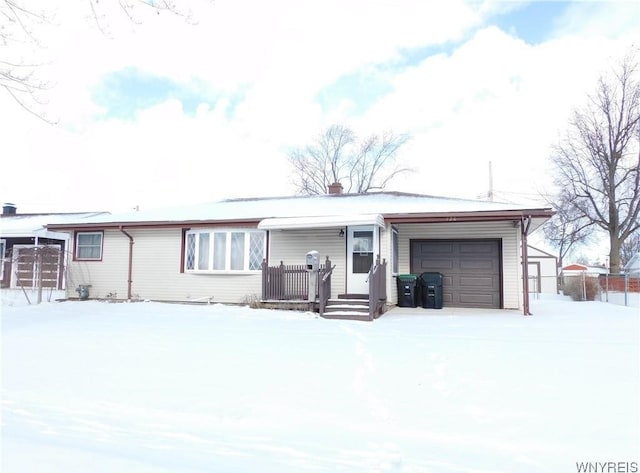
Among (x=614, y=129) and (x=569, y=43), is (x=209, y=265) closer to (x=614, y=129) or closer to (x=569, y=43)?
(x=569, y=43)

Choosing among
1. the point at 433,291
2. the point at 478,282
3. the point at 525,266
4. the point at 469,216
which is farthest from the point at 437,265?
the point at 525,266

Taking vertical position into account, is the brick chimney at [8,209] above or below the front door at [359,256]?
above

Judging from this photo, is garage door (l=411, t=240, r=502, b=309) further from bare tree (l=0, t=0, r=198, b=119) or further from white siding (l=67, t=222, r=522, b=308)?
bare tree (l=0, t=0, r=198, b=119)

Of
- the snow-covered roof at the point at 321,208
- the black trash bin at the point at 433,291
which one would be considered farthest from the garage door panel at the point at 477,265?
the snow-covered roof at the point at 321,208

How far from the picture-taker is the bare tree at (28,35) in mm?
6027

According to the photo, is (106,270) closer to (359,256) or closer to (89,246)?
(89,246)

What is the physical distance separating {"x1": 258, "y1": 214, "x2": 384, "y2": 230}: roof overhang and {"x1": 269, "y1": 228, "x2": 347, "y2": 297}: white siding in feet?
2.27

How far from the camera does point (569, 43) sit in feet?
40.4

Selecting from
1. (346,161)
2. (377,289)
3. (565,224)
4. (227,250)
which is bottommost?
(377,289)

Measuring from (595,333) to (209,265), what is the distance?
964 cm

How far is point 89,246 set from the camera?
45.1 feet

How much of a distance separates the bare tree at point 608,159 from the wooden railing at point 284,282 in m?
19.7

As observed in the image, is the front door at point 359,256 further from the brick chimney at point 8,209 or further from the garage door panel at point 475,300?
the brick chimney at point 8,209

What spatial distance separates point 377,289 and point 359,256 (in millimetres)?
1712
